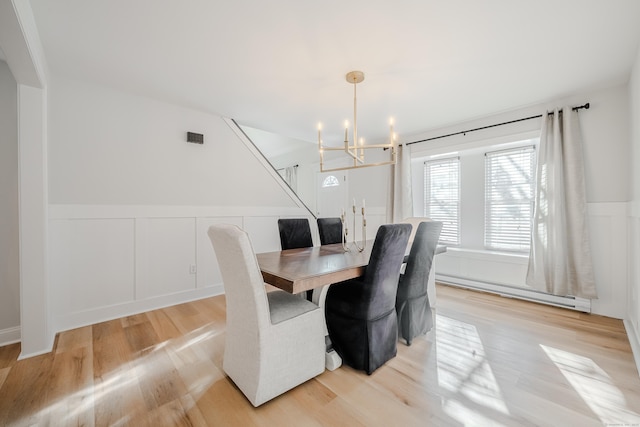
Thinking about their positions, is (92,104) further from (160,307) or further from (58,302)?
(160,307)

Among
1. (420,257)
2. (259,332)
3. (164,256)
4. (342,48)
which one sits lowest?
(259,332)

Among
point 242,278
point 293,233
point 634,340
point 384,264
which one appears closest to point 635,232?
point 634,340

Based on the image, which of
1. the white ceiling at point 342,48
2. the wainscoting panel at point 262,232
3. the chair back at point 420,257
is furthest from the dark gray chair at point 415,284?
the wainscoting panel at point 262,232

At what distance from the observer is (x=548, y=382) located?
64.7 inches

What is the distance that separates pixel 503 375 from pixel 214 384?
189 cm

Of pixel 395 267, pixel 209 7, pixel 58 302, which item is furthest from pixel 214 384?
pixel 209 7

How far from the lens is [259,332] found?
1413mm

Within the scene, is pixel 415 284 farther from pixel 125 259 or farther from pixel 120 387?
pixel 125 259

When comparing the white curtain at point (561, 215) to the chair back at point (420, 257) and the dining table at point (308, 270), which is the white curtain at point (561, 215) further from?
the dining table at point (308, 270)

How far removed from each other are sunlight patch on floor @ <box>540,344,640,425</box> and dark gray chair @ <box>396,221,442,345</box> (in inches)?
37.3

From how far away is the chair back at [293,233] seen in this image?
9.43 ft

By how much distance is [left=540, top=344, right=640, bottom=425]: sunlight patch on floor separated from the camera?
1373mm

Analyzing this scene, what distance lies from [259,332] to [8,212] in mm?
2461

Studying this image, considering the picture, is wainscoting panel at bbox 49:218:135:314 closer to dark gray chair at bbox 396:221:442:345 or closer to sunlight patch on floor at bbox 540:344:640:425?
dark gray chair at bbox 396:221:442:345
